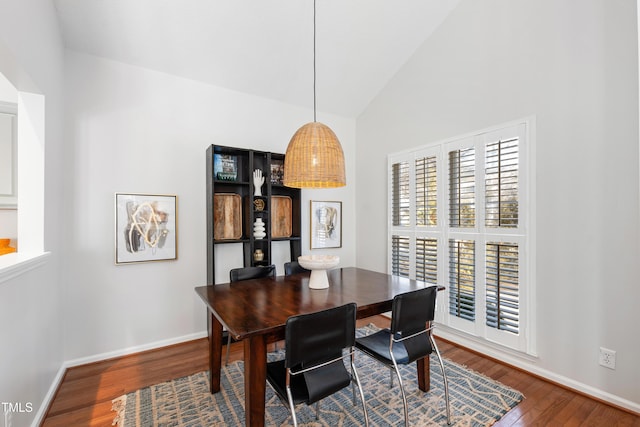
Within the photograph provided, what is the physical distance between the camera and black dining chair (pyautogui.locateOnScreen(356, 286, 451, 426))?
69.9 inches

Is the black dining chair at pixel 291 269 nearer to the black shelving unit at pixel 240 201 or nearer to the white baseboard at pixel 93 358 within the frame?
the black shelving unit at pixel 240 201

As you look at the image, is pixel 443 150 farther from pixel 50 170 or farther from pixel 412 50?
pixel 50 170

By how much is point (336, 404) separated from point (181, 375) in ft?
4.41

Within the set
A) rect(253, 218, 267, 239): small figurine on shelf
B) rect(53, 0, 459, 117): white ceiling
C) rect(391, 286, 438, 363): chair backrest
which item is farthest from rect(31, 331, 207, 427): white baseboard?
rect(53, 0, 459, 117): white ceiling

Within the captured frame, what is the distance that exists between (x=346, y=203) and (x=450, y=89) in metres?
1.99

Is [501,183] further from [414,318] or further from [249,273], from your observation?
[249,273]

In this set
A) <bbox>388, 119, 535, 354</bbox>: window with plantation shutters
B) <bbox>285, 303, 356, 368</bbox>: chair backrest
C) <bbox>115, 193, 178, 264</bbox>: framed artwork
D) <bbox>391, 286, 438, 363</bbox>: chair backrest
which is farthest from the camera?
<bbox>115, 193, 178, 264</bbox>: framed artwork

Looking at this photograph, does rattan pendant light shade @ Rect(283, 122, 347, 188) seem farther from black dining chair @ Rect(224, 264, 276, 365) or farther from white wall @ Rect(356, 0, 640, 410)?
white wall @ Rect(356, 0, 640, 410)

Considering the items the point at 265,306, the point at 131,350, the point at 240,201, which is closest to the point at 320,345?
the point at 265,306

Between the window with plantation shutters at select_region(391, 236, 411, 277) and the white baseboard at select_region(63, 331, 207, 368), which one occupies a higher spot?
the window with plantation shutters at select_region(391, 236, 411, 277)

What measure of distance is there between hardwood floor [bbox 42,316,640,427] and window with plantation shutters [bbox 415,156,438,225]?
1.36 metres

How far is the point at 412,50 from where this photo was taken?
11.3ft

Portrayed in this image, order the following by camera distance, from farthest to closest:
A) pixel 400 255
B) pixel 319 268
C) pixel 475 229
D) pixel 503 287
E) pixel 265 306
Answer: pixel 400 255, pixel 475 229, pixel 503 287, pixel 319 268, pixel 265 306

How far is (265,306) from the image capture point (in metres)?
1.79
